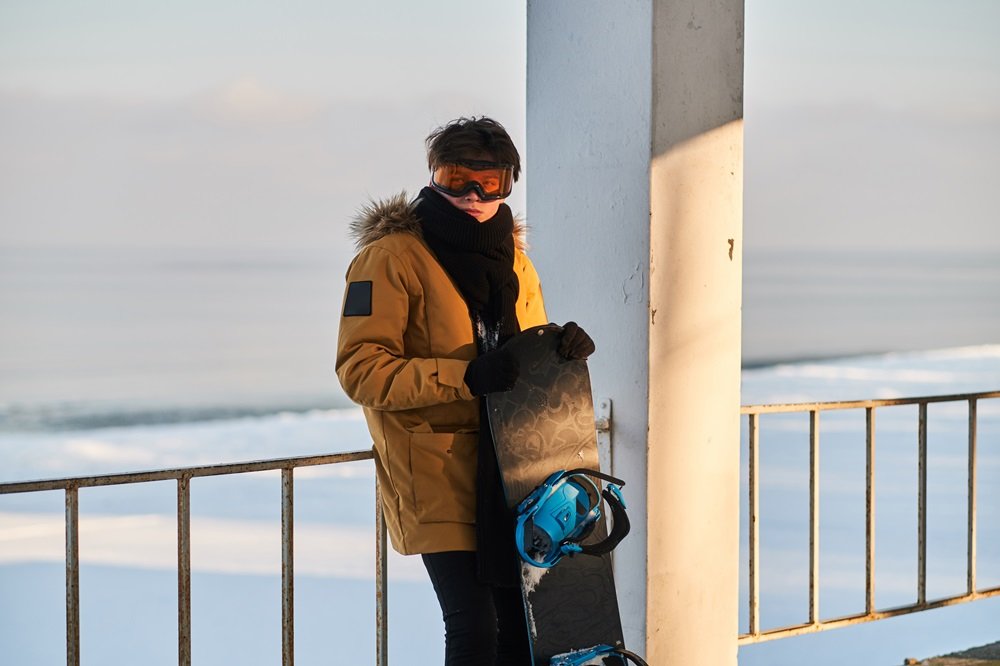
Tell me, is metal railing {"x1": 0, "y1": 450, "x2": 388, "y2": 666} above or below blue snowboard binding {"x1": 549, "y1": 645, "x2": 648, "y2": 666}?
above

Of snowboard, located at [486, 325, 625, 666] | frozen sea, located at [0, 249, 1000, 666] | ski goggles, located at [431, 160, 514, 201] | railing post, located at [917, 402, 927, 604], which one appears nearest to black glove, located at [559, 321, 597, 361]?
snowboard, located at [486, 325, 625, 666]

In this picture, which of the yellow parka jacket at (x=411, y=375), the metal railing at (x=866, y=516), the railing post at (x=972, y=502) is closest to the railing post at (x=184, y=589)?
the yellow parka jacket at (x=411, y=375)

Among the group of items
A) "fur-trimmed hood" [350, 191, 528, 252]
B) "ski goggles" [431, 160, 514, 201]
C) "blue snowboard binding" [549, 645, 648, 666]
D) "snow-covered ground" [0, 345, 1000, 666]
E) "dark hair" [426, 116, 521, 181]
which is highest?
"dark hair" [426, 116, 521, 181]

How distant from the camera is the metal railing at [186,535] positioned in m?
2.01

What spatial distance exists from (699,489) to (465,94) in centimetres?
787

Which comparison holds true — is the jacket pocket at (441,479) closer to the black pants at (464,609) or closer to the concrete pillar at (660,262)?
the black pants at (464,609)

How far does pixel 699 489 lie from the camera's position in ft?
9.06

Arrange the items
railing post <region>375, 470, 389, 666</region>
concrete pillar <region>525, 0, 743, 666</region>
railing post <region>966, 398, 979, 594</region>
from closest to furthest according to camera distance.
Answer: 1. railing post <region>375, 470, 389, 666</region>
2. concrete pillar <region>525, 0, 743, 666</region>
3. railing post <region>966, 398, 979, 594</region>

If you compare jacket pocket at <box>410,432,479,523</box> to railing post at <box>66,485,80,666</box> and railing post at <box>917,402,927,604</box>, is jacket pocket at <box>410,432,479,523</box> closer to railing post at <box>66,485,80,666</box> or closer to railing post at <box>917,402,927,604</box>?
railing post at <box>66,485,80,666</box>

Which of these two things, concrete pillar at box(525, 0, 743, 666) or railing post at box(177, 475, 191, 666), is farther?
concrete pillar at box(525, 0, 743, 666)

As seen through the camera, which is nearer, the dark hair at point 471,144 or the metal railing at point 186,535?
the metal railing at point 186,535

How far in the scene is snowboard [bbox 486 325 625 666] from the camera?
2141 mm

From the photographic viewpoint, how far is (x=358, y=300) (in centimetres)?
201

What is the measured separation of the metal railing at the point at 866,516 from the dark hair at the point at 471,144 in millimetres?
1145
